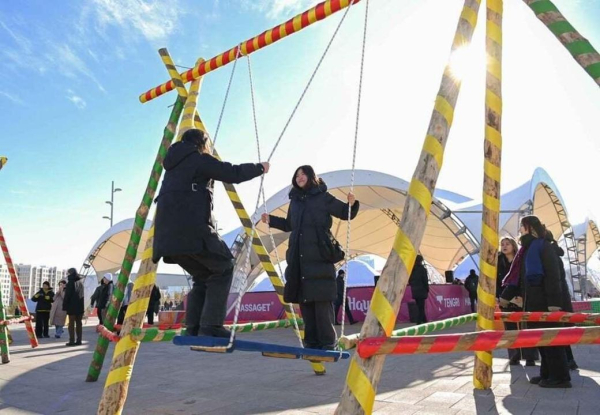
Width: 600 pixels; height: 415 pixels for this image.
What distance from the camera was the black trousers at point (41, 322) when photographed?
12.7 metres

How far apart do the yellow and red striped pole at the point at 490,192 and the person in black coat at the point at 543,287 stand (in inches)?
22.1

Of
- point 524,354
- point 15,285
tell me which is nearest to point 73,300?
point 15,285

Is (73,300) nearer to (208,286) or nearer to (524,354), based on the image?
(208,286)

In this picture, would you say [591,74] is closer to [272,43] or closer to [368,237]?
[272,43]

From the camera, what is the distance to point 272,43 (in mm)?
4578

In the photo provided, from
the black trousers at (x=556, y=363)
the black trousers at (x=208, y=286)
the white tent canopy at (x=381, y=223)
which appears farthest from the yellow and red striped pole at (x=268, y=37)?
the white tent canopy at (x=381, y=223)

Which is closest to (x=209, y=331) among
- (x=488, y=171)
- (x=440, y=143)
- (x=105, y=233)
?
(x=440, y=143)

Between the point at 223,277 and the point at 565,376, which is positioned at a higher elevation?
the point at 223,277

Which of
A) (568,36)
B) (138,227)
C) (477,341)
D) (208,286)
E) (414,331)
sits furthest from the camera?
(138,227)

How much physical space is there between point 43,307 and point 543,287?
12.7 m

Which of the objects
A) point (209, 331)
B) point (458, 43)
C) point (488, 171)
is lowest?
point (209, 331)

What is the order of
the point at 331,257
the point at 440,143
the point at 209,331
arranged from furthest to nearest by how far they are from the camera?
the point at 331,257, the point at 209,331, the point at 440,143

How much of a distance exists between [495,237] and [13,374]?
20.1ft

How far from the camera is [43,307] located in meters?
12.8
